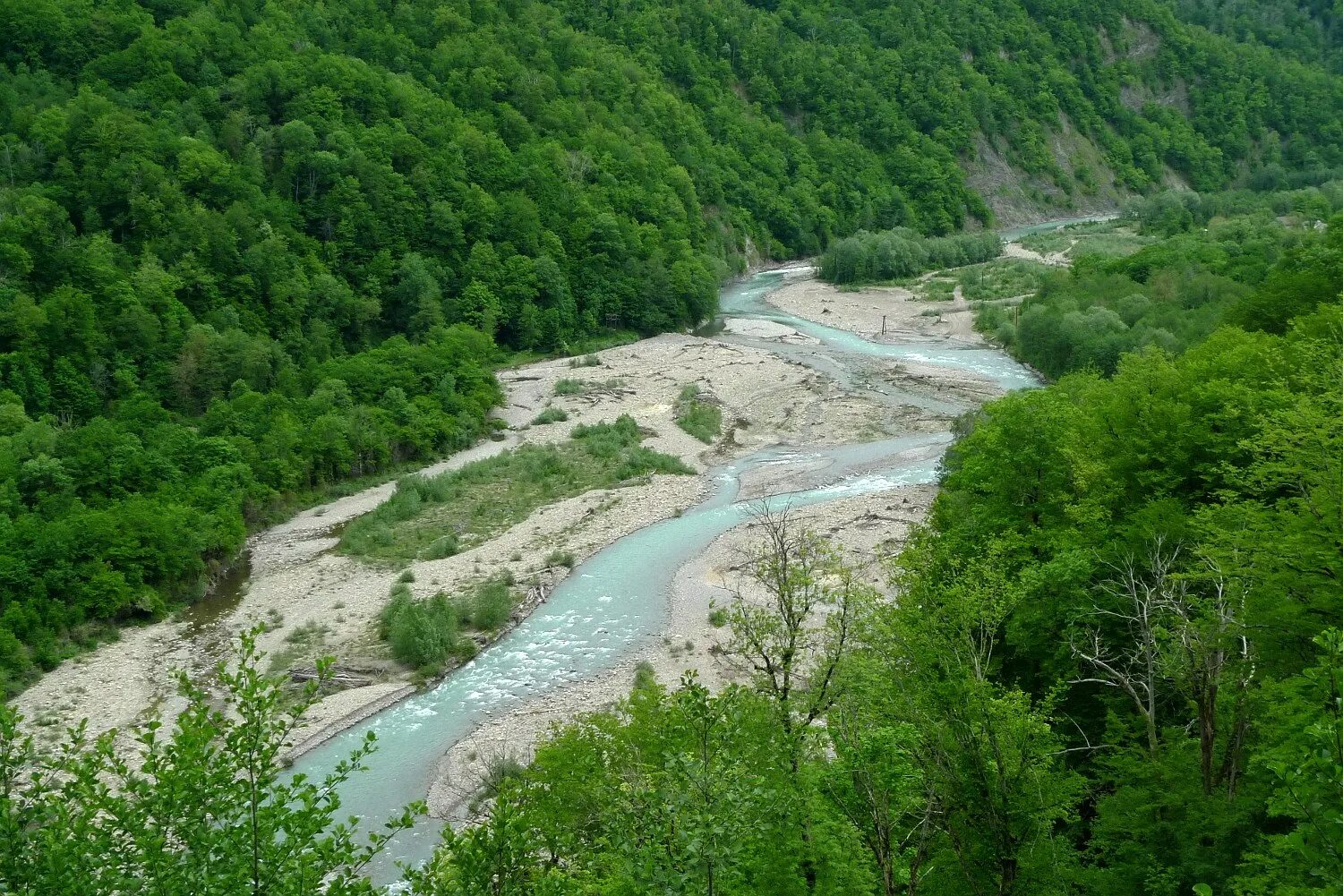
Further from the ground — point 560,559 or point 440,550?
point 440,550

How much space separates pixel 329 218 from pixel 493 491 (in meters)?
29.3

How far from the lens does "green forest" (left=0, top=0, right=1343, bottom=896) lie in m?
11.6

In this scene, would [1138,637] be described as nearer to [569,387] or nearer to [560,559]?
[560,559]

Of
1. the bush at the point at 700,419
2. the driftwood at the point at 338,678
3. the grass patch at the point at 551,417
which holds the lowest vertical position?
the driftwood at the point at 338,678

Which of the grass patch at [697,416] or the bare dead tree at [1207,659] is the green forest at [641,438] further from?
the grass patch at [697,416]

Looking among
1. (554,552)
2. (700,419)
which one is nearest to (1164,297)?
(700,419)

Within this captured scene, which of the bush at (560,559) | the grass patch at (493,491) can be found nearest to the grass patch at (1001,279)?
the grass patch at (493,491)

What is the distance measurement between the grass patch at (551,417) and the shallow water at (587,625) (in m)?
11.1

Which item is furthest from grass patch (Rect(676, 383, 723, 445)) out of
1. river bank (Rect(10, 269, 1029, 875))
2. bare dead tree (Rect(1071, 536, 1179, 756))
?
bare dead tree (Rect(1071, 536, 1179, 756))

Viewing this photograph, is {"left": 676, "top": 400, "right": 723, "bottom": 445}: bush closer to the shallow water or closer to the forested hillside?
the shallow water

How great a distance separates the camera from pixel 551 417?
5934 cm

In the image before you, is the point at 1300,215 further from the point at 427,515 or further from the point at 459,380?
the point at 427,515

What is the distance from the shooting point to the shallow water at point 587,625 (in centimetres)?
2703

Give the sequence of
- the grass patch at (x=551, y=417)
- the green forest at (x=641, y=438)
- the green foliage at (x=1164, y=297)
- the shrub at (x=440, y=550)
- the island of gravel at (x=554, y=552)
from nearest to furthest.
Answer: the green forest at (x=641, y=438)
the island of gravel at (x=554, y=552)
the green foliage at (x=1164, y=297)
the shrub at (x=440, y=550)
the grass patch at (x=551, y=417)
